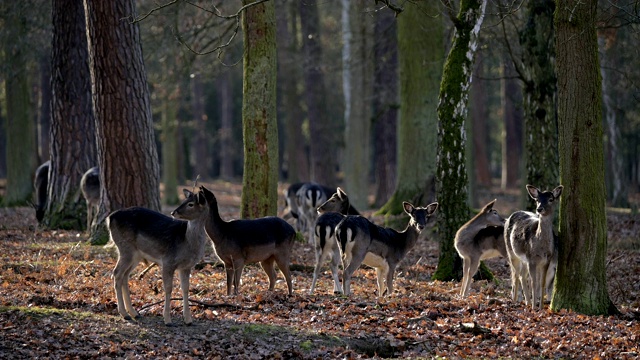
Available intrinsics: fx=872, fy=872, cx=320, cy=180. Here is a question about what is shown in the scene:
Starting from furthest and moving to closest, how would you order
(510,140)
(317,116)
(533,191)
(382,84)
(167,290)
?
1. (510,140)
2. (317,116)
3. (382,84)
4. (533,191)
5. (167,290)

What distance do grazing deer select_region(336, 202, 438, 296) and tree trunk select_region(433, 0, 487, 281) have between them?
0.50 meters

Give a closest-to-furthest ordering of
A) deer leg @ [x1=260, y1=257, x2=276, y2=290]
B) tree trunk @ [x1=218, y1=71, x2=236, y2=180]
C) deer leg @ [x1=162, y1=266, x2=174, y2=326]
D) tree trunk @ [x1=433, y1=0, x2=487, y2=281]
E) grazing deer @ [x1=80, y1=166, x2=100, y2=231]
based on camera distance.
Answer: deer leg @ [x1=162, y1=266, x2=174, y2=326], deer leg @ [x1=260, y1=257, x2=276, y2=290], tree trunk @ [x1=433, y1=0, x2=487, y2=281], grazing deer @ [x1=80, y1=166, x2=100, y2=231], tree trunk @ [x1=218, y1=71, x2=236, y2=180]

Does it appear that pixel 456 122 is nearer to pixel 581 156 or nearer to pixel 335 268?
pixel 581 156

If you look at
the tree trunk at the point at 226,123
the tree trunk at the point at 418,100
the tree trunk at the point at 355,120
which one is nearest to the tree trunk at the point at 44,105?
the tree trunk at the point at 355,120

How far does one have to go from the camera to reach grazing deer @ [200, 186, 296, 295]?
11.5 meters

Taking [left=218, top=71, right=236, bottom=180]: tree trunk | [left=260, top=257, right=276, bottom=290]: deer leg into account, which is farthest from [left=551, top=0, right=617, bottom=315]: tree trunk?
[left=218, top=71, right=236, bottom=180]: tree trunk

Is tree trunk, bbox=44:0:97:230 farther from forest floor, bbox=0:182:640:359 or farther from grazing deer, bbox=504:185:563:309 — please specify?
grazing deer, bbox=504:185:563:309

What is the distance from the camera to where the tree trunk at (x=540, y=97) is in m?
17.0

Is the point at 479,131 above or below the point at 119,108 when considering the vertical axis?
above

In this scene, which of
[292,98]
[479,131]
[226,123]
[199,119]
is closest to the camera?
[292,98]

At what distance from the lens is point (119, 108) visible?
15.1m

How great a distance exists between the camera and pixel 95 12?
48.9ft

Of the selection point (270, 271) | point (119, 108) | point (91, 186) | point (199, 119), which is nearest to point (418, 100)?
point (91, 186)

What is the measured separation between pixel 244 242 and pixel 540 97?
7.99 m
